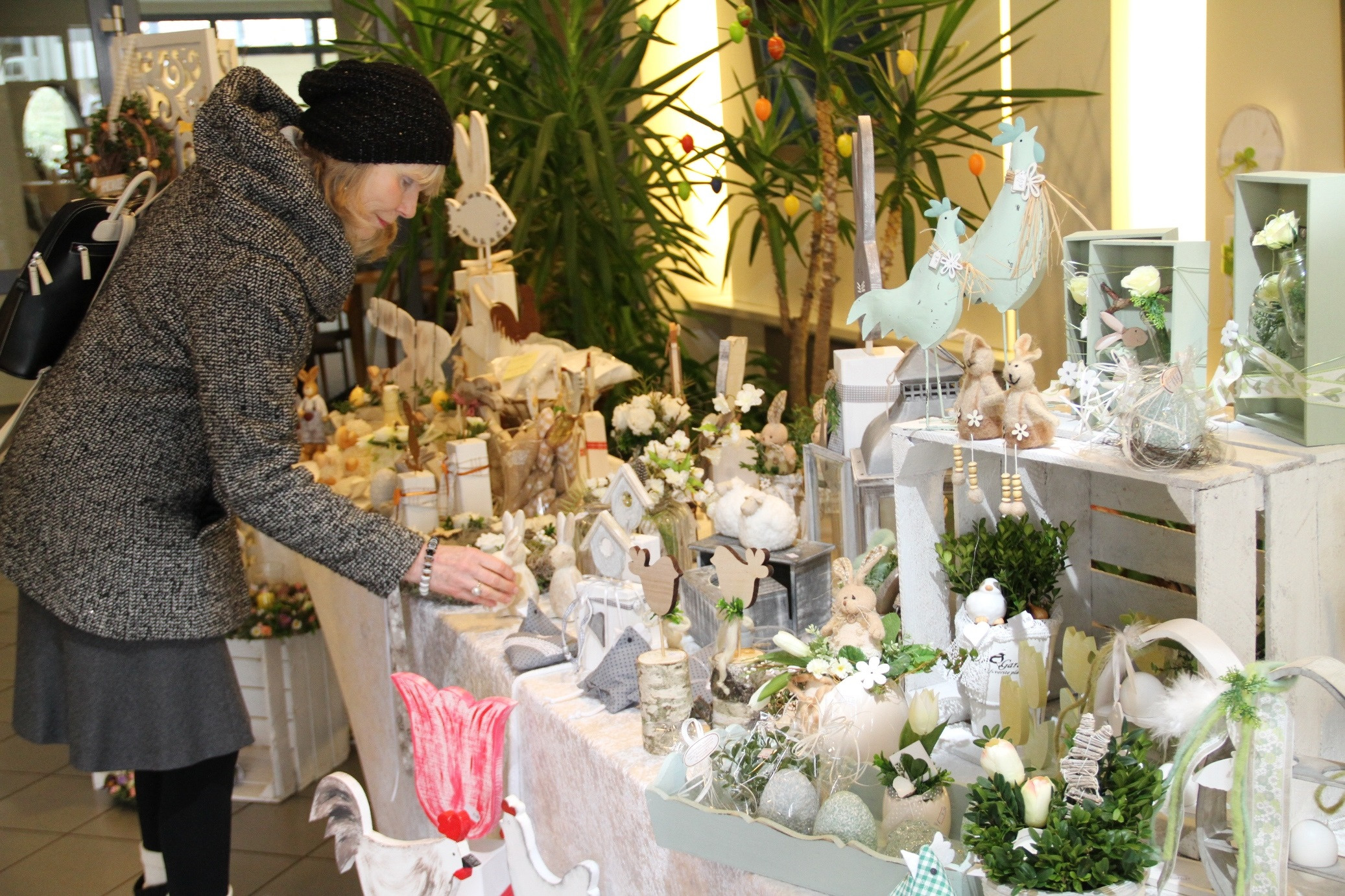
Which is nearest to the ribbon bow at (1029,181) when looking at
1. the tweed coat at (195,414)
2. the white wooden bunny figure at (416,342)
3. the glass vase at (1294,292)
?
the glass vase at (1294,292)

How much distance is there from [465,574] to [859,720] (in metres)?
0.56

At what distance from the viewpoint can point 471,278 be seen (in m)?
2.61

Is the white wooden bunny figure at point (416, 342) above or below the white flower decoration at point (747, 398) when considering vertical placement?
above

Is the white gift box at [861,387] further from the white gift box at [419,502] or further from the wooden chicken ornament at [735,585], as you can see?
the white gift box at [419,502]

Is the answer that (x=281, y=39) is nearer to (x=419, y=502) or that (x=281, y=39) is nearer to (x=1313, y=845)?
(x=419, y=502)

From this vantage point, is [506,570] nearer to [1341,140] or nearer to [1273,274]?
[1273,274]

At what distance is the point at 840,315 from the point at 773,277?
1.88ft

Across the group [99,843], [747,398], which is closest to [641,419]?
[747,398]

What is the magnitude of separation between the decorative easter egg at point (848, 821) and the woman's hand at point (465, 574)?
0.60m

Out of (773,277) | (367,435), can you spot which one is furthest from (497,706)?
(773,277)

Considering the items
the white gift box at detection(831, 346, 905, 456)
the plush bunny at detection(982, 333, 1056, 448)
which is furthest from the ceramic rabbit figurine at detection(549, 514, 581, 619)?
the plush bunny at detection(982, 333, 1056, 448)

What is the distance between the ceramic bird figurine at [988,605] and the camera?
1253 millimetres

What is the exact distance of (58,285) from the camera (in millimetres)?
1516

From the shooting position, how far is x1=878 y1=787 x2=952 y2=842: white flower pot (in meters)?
1.03
